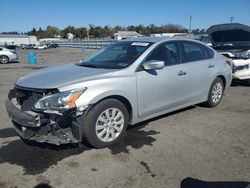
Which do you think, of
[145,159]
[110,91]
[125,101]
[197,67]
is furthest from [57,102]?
[197,67]

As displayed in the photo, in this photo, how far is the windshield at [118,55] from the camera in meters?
4.68

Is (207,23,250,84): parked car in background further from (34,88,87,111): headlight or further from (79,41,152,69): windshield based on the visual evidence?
(34,88,87,111): headlight

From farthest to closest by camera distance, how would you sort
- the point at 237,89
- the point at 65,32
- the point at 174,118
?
the point at 65,32, the point at 237,89, the point at 174,118

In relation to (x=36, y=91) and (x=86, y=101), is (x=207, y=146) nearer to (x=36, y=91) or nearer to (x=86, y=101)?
(x=86, y=101)

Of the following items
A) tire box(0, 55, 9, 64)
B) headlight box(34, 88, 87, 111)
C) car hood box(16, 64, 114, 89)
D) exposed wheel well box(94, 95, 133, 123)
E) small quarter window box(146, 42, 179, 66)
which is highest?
small quarter window box(146, 42, 179, 66)

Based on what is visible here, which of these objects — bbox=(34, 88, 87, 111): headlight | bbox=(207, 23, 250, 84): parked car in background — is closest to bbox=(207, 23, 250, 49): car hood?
bbox=(207, 23, 250, 84): parked car in background

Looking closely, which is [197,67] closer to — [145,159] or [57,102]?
[145,159]

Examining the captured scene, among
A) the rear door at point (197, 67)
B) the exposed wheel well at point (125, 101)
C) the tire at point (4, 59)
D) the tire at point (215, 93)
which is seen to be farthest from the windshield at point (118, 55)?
the tire at point (4, 59)

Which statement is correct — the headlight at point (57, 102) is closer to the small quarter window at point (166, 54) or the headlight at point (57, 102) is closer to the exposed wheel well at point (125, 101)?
the exposed wheel well at point (125, 101)

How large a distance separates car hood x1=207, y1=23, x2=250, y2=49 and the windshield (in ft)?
16.8

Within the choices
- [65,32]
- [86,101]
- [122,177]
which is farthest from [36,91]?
[65,32]

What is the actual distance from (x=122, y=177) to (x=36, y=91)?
1661 mm

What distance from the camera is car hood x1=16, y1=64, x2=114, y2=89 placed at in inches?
154

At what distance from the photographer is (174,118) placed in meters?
5.59
